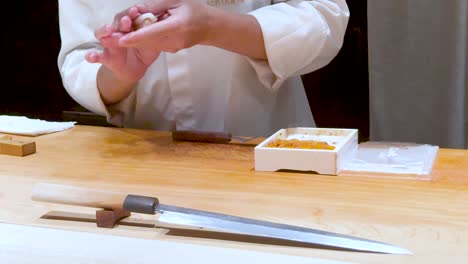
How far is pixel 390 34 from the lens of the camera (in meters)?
1.90

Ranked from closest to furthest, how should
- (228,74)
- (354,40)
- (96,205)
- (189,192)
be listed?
(96,205) → (189,192) → (228,74) → (354,40)

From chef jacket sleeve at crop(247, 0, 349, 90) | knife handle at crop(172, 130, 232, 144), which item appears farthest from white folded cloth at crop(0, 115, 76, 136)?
chef jacket sleeve at crop(247, 0, 349, 90)

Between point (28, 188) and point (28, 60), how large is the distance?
6.38ft

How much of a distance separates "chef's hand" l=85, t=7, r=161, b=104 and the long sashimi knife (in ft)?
1.08

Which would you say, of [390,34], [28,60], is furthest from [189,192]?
[28,60]

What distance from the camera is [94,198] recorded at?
82 cm

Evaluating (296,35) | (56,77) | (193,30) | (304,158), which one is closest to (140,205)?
(304,158)

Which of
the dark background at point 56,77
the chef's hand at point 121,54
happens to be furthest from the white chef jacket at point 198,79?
the dark background at point 56,77

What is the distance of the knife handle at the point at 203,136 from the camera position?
120 centimetres

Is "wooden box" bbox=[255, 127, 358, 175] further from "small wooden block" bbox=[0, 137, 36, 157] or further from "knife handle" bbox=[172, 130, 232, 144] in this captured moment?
"small wooden block" bbox=[0, 137, 36, 157]

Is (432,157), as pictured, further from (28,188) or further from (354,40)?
(354,40)

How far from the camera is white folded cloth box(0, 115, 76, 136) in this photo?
1.32 meters

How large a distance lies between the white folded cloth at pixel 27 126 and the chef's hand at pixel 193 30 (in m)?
0.35

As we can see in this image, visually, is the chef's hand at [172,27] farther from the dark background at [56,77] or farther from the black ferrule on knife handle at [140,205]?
the dark background at [56,77]
